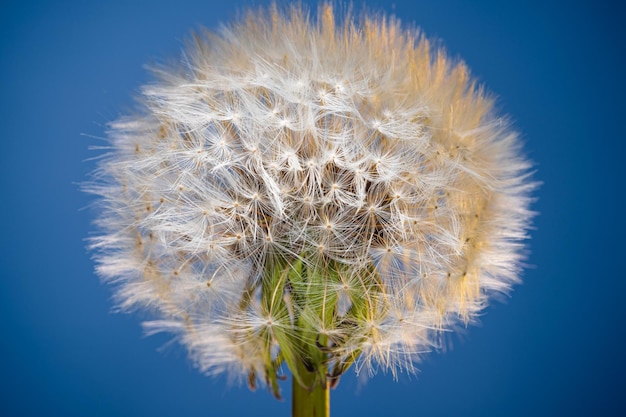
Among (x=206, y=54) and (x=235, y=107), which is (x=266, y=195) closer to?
(x=235, y=107)

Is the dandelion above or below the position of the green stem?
above

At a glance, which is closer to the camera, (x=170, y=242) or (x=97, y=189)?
(x=170, y=242)

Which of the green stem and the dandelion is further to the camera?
the green stem

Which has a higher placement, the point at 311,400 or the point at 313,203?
the point at 313,203

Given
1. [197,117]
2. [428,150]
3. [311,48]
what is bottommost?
[428,150]

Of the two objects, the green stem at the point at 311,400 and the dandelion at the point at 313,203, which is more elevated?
the dandelion at the point at 313,203

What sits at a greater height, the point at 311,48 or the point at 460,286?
the point at 311,48

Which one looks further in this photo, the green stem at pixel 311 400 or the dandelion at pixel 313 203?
the green stem at pixel 311 400

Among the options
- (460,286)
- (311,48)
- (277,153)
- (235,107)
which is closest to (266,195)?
(277,153)
